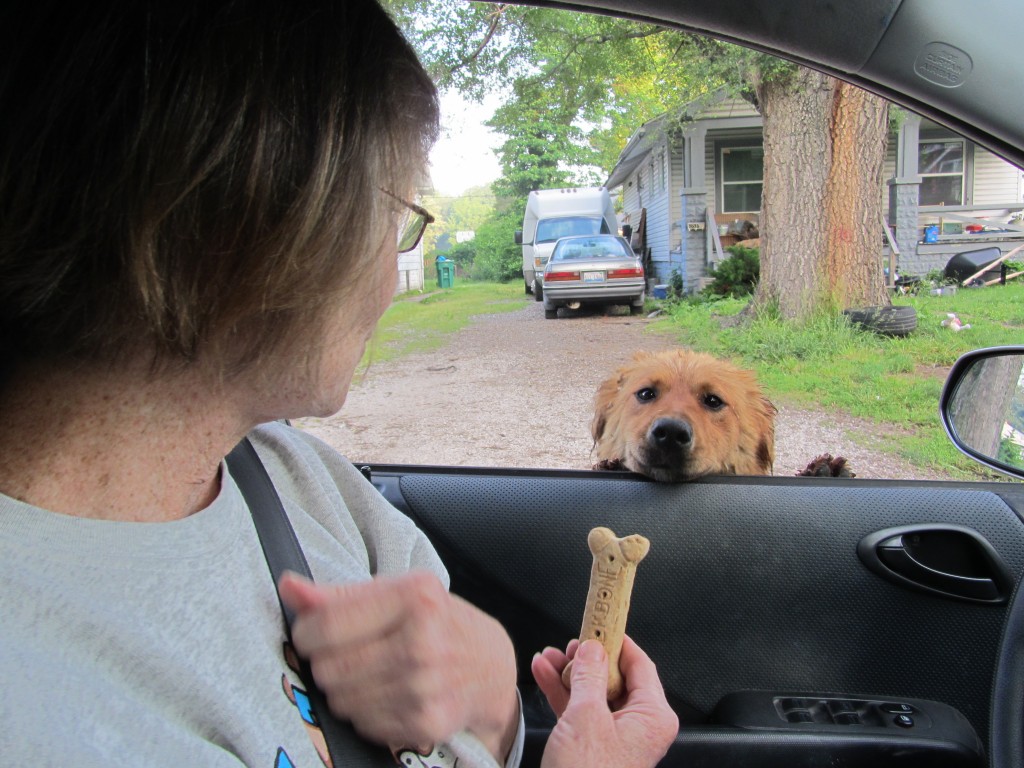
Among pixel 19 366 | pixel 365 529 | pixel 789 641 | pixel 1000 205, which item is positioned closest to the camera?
pixel 19 366

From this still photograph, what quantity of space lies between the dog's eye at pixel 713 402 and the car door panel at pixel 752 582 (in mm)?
441

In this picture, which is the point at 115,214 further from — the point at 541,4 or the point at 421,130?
the point at 541,4

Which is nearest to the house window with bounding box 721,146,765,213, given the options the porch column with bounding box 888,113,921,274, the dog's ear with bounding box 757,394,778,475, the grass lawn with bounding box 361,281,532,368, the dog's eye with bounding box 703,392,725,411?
the porch column with bounding box 888,113,921,274

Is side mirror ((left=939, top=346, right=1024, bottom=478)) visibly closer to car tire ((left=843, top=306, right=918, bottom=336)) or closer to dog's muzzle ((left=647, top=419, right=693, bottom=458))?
dog's muzzle ((left=647, top=419, right=693, bottom=458))

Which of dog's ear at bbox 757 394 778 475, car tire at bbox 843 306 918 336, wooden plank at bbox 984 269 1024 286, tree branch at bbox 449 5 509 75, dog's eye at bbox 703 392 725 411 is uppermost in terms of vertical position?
tree branch at bbox 449 5 509 75

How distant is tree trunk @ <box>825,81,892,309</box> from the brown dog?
2432 millimetres

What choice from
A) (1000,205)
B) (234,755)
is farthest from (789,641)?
(1000,205)

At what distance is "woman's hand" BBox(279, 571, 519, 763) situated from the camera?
2.89 feet

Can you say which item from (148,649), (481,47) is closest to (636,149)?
(481,47)

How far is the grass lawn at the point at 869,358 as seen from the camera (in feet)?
10.2

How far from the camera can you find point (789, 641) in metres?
1.99

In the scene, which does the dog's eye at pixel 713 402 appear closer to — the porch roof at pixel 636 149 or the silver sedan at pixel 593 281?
the silver sedan at pixel 593 281

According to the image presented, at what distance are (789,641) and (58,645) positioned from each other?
177cm

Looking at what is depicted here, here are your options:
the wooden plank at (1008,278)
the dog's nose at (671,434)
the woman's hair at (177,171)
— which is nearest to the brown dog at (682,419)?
the dog's nose at (671,434)
